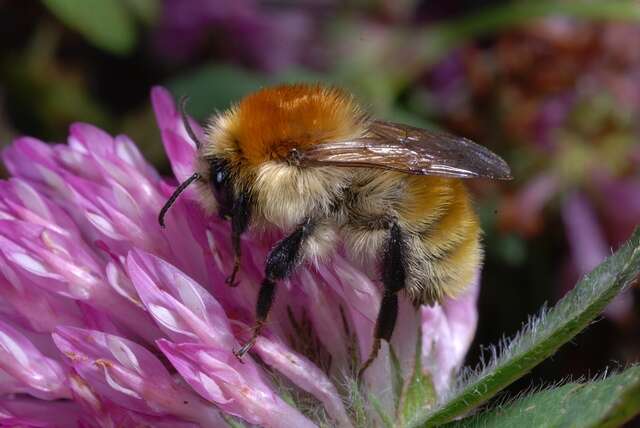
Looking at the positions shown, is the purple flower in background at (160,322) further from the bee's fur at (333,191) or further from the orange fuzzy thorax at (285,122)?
the orange fuzzy thorax at (285,122)

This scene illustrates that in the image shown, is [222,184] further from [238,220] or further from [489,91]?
[489,91]

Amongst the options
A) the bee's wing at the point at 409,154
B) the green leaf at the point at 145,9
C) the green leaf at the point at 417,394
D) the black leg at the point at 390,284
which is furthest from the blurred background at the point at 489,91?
the bee's wing at the point at 409,154

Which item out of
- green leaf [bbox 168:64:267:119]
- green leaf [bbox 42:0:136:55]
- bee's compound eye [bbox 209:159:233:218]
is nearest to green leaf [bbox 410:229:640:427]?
bee's compound eye [bbox 209:159:233:218]

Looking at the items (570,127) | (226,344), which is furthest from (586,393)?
(570,127)

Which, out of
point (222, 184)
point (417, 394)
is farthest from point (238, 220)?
point (417, 394)

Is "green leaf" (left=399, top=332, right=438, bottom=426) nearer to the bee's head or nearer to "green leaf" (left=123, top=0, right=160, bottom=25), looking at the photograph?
the bee's head
